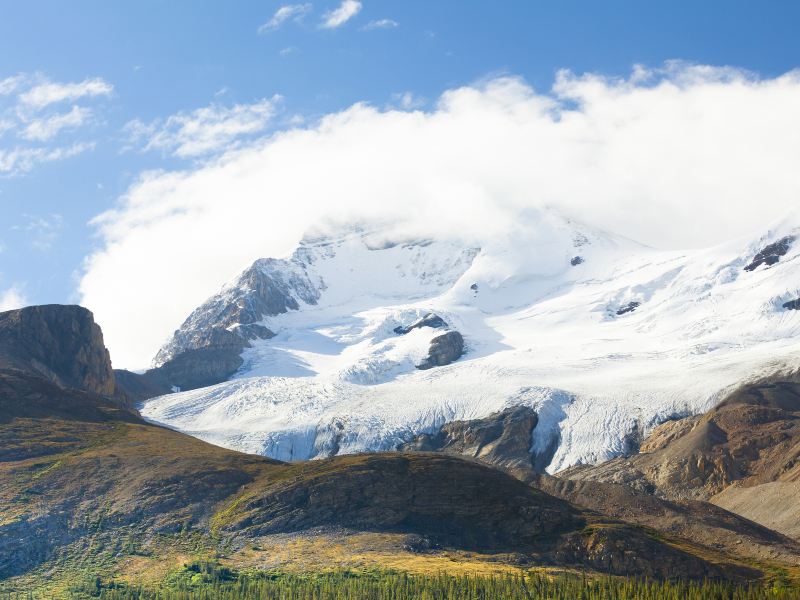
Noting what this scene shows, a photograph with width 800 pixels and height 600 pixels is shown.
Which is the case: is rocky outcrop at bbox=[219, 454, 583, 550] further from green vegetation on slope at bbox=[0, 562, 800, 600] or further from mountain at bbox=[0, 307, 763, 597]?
green vegetation on slope at bbox=[0, 562, 800, 600]

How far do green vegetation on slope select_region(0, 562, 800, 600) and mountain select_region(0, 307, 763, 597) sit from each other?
5.37 metres

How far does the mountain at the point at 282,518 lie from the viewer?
149750 mm

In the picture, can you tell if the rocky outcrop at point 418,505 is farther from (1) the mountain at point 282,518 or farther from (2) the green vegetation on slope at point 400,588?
(2) the green vegetation on slope at point 400,588

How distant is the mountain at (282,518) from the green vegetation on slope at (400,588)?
17.6 ft

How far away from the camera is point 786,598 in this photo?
13438cm

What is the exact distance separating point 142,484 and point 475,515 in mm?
43387

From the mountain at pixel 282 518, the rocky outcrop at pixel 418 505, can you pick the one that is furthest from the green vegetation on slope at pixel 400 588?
the rocky outcrop at pixel 418 505

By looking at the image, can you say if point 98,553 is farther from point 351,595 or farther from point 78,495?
point 351,595

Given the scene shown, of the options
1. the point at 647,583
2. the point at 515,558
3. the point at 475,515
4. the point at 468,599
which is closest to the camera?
the point at 468,599

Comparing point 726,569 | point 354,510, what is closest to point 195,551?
point 354,510

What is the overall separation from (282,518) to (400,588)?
32835mm

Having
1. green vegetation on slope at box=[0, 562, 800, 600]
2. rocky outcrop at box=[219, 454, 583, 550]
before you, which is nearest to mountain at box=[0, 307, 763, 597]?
rocky outcrop at box=[219, 454, 583, 550]

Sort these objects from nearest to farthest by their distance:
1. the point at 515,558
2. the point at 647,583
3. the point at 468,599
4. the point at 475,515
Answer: the point at 468,599
the point at 647,583
the point at 515,558
the point at 475,515

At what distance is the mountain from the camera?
150 metres
